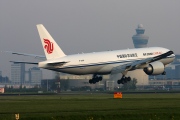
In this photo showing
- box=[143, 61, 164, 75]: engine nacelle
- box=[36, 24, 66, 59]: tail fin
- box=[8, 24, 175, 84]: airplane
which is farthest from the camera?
box=[143, 61, 164, 75]: engine nacelle

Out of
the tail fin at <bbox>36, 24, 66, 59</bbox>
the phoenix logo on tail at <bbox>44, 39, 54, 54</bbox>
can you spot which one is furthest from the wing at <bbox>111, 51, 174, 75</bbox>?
the phoenix logo on tail at <bbox>44, 39, 54, 54</bbox>

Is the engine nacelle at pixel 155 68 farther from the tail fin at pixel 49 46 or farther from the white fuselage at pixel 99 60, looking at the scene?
the tail fin at pixel 49 46

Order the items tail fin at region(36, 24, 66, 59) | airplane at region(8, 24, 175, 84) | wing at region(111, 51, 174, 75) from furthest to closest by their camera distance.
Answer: wing at region(111, 51, 174, 75), tail fin at region(36, 24, 66, 59), airplane at region(8, 24, 175, 84)

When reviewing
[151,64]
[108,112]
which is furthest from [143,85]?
[108,112]

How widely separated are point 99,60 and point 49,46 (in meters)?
8.14

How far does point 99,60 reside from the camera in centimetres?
9344

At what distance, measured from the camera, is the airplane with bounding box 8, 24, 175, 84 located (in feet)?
298

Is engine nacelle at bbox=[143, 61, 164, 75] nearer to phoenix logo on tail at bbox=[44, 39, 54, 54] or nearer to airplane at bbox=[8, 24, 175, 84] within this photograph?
airplane at bbox=[8, 24, 175, 84]

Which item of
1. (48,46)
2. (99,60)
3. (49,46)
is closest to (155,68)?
(99,60)

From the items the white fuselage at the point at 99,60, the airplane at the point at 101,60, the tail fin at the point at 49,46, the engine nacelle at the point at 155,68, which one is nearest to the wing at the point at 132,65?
the airplane at the point at 101,60

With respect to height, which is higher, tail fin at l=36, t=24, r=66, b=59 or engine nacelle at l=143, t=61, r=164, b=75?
tail fin at l=36, t=24, r=66, b=59

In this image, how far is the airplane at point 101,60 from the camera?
90.7 meters

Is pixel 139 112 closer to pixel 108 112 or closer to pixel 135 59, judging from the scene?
pixel 108 112

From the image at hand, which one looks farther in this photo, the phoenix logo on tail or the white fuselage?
the phoenix logo on tail
